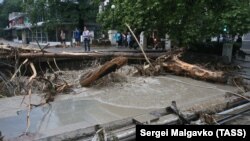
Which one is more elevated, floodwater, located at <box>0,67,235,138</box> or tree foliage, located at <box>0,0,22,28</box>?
tree foliage, located at <box>0,0,22,28</box>

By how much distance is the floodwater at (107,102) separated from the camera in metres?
6.69

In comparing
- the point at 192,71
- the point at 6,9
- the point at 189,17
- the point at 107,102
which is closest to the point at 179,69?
the point at 192,71

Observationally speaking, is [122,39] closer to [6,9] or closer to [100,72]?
[100,72]

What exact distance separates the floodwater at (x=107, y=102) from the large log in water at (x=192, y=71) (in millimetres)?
259

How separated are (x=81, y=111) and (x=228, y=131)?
338 centimetres

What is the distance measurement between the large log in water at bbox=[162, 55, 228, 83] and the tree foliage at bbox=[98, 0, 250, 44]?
3.01 m

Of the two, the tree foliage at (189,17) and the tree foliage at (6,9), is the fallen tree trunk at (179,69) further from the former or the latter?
the tree foliage at (6,9)

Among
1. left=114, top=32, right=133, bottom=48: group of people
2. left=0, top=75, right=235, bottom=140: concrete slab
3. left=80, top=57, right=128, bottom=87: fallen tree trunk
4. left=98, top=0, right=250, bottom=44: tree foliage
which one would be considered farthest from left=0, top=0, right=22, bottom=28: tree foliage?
left=0, top=75, right=235, bottom=140: concrete slab

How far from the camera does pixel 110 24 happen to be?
66.9 feet

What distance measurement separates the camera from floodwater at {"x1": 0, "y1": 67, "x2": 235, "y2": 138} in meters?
6.69

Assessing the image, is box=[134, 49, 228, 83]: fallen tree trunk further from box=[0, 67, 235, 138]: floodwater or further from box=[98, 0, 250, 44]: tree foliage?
box=[98, 0, 250, 44]: tree foliage

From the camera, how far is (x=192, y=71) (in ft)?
39.0

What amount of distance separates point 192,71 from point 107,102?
4.55 m

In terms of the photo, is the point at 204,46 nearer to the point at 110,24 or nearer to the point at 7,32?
the point at 110,24
